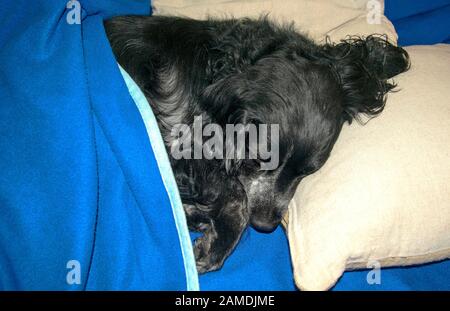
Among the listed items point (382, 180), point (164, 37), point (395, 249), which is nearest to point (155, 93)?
point (164, 37)

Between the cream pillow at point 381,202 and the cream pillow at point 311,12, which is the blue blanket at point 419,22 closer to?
the cream pillow at point 311,12

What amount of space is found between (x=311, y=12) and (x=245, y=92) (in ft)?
3.64

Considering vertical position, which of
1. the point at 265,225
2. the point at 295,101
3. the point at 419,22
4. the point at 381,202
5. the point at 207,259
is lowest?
the point at 207,259

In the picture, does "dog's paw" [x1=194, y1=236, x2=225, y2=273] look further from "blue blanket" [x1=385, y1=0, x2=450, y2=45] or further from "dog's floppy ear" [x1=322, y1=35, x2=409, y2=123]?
"blue blanket" [x1=385, y1=0, x2=450, y2=45]

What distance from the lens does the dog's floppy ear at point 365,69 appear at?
2.21 m

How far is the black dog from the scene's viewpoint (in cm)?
201

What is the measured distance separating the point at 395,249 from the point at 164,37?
1513mm

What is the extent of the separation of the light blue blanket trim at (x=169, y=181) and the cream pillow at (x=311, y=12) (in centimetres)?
100

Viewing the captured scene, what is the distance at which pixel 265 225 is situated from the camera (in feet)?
7.22

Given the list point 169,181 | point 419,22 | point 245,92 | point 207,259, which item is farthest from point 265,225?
point 419,22

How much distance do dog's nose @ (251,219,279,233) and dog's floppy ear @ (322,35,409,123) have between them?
66cm

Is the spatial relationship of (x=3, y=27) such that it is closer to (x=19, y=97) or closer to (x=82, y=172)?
(x=19, y=97)

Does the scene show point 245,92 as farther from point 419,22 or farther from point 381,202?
point 419,22

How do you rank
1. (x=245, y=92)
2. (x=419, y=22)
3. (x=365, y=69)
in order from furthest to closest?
(x=419, y=22) → (x=365, y=69) → (x=245, y=92)
